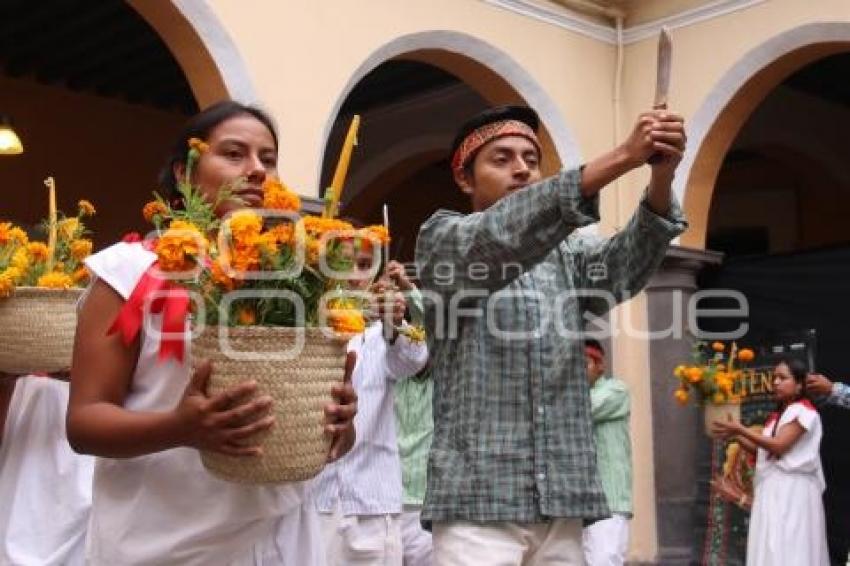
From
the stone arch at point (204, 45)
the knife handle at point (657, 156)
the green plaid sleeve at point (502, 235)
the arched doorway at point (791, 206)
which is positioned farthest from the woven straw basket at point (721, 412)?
the knife handle at point (657, 156)

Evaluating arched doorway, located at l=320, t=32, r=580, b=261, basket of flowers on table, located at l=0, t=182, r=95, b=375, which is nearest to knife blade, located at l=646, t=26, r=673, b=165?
basket of flowers on table, located at l=0, t=182, r=95, b=375

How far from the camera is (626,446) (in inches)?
279

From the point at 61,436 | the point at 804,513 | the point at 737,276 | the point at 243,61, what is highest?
the point at 243,61

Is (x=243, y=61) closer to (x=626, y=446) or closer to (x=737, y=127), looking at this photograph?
(x=626, y=446)

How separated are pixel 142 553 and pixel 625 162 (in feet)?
3.66

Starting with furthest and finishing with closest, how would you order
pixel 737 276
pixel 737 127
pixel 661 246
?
pixel 737 276 < pixel 737 127 < pixel 661 246

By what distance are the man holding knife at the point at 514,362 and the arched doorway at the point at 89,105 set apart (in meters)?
6.20

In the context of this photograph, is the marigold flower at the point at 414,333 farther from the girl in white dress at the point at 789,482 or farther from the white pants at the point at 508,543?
the girl in white dress at the point at 789,482

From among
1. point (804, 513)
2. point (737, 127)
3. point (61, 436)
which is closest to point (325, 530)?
point (61, 436)

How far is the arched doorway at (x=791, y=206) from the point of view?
825cm

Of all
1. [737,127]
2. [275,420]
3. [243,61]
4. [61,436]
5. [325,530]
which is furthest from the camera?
[737,127]

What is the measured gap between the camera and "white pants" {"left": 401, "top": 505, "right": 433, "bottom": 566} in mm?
Result: 5117

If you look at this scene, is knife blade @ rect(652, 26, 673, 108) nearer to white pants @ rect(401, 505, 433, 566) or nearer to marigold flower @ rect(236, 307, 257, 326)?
marigold flower @ rect(236, 307, 257, 326)

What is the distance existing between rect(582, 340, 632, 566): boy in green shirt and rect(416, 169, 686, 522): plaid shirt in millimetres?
3896
